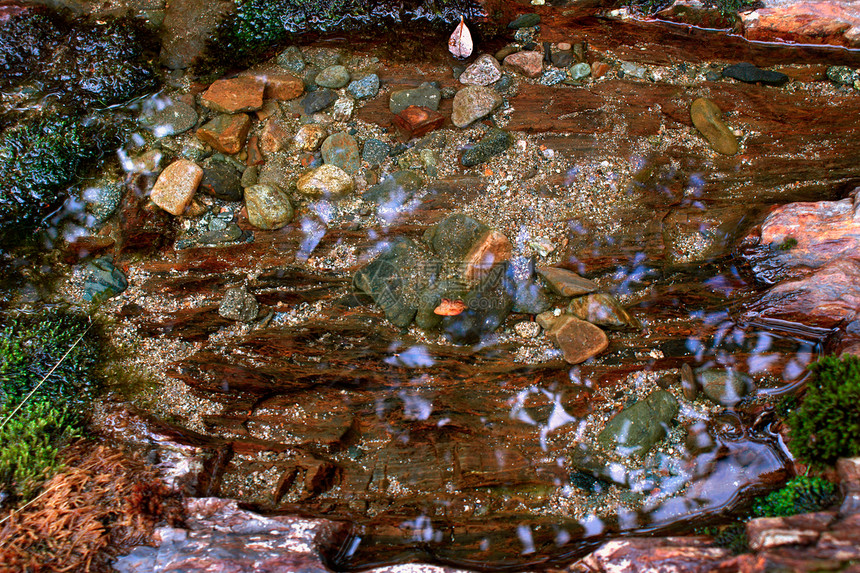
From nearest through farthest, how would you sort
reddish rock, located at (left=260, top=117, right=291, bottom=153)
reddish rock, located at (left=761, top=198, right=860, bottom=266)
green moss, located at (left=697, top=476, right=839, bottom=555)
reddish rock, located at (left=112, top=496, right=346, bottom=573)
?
green moss, located at (left=697, top=476, right=839, bottom=555) → reddish rock, located at (left=112, top=496, right=346, bottom=573) → reddish rock, located at (left=761, top=198, right=860, bottom=266) → reddish rock, located at (left=260, top=117, right=291, bottom=153)

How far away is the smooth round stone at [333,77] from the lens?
573 centimetres

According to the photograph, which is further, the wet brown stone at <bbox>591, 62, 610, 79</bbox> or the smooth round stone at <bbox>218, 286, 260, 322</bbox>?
the wet brown stone at <bbox>591, 62, 610, 79</bbox>

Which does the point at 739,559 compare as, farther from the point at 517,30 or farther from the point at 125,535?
the point at 517,30

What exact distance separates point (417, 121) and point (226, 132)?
2.16m

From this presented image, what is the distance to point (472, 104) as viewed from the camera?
5.45 m

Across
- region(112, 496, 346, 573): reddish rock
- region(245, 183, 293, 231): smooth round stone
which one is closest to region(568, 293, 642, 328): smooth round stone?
region(112, 496, 346, 573): reddish rock

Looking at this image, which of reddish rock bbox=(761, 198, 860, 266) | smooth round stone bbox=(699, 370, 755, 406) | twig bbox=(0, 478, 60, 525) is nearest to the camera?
twig bbox=(0, 478, 60, 525)

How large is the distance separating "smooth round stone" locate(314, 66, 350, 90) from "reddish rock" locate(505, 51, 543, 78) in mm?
1926

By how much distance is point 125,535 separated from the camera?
12.9 ft

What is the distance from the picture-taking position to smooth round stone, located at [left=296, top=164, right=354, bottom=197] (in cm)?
523

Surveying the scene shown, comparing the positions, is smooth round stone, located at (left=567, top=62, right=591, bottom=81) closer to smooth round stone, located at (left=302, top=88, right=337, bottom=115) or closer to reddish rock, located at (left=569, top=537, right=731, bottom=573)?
smooth round stone, located at (left=302, top=88, right=337, bottom=115)

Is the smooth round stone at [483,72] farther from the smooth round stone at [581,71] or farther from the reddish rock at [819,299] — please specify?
the reddish rock at [819,299]

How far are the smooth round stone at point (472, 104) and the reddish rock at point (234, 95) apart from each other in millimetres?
2258

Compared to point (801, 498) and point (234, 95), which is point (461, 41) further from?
Answer: point (801, 498)
